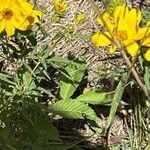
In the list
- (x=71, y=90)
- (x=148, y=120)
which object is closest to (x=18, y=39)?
(x=71, y=90)

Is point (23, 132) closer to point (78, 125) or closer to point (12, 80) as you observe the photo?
point (12, 80)

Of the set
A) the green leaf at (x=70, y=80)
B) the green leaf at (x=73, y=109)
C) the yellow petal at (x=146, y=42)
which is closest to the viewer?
the yellow petal at (x=146, y=42)

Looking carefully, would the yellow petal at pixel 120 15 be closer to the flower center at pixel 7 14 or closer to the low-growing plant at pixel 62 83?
the low-growing plant at pixel 62 83

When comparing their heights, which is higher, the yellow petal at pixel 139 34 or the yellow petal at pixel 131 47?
the yellow petal at pixel 139 34

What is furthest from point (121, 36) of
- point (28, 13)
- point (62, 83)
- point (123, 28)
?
point (62, 83)

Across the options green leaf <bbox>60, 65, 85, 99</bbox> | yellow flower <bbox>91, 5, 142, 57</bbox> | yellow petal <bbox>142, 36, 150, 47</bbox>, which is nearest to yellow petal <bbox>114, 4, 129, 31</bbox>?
yellow flower <bbox>91, 5, 142, 57</bbox>

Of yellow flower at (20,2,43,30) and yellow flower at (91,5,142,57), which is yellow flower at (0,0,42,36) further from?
yellow flower at (91,5,142,57)

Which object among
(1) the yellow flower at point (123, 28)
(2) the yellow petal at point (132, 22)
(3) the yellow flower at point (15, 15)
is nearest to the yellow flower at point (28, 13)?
(3) the yellow flower at point (15, 15)
